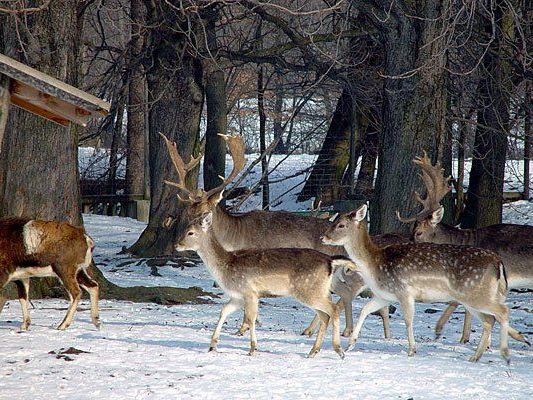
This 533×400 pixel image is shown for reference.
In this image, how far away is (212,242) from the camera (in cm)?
998

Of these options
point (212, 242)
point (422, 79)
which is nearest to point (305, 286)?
point (212, 242)

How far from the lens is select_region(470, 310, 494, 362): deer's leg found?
923 cm

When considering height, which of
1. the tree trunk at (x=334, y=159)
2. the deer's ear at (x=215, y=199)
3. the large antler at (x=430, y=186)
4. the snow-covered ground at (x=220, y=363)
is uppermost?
the tree trunk at (x=334, y=159)

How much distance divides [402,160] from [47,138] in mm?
4880

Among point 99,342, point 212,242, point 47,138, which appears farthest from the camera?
point 47,138

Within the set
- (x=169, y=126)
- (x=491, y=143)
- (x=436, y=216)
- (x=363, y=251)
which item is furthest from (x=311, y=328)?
(x=491, y=143)

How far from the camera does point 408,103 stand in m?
14.2

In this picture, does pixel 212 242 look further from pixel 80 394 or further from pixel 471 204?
pixel 471 204

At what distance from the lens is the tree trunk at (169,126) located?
1703 cm

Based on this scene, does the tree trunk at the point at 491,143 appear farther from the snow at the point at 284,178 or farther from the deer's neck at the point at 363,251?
the deer's neck at the point at 363,251

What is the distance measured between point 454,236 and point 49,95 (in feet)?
21.5

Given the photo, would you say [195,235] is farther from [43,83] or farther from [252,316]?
[43,83]

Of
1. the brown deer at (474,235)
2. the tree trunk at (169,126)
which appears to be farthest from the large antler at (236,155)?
the tree trunk at (169,126)

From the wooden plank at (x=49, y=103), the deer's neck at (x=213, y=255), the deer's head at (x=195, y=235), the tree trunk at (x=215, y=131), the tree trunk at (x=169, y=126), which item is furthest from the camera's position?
the tree trunk at (x=215, y=131)
